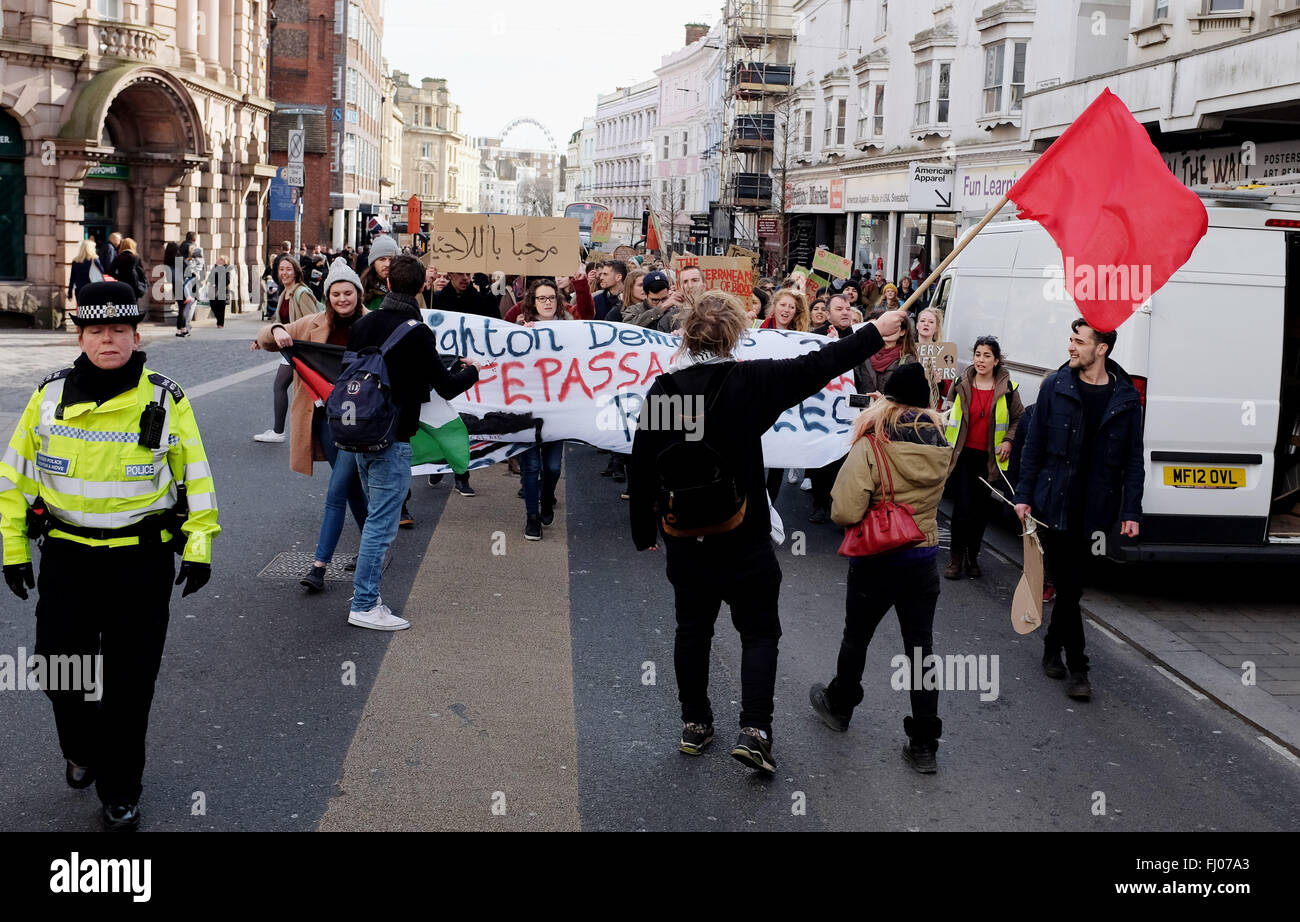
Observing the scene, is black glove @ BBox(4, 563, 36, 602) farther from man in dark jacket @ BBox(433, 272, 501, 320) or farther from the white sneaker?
man in dark jacket @ BBox(433, 272, 501, 320)

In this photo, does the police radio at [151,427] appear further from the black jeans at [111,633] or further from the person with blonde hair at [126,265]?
the person with blonde hair at [126,265]

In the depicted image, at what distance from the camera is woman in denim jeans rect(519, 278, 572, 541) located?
9.88 metres

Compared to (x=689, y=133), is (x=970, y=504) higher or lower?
lower

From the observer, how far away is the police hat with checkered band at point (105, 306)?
15.1ft

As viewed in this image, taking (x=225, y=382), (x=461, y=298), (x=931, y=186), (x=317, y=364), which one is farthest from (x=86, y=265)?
(x=317, y=364)

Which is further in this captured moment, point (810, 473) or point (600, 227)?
point (600, 227)

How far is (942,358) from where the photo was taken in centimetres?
989

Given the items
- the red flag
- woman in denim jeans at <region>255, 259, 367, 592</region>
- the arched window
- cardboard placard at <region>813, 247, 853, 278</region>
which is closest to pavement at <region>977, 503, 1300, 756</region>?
the red flag

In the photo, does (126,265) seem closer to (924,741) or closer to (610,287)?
(610,287)

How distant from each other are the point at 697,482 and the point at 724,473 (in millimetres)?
108

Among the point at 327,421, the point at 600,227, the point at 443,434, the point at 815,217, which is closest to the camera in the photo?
the point at 327,421

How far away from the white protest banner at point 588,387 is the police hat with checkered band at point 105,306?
5457 mm

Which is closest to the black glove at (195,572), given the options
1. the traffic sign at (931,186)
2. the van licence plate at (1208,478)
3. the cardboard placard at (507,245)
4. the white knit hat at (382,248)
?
the white knit hat at (382,248)

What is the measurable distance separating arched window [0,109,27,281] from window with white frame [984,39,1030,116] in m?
20.3
